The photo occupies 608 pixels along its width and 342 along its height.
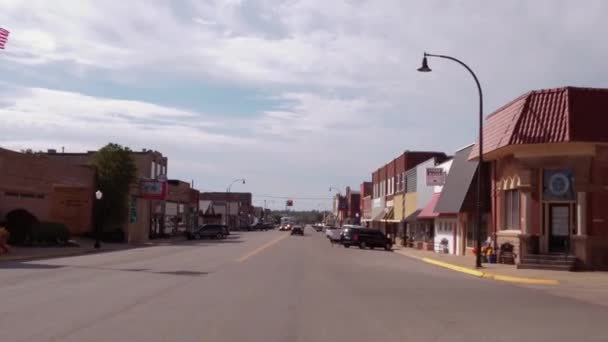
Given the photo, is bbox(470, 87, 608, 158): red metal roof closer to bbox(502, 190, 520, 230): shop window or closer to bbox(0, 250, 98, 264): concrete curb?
bbox(502, 190, 520, 230): shop window

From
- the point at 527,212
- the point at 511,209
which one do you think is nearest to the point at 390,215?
the point at 511,209

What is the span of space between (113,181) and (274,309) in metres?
46.9

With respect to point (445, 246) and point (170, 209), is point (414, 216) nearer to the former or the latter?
point (445, 246)

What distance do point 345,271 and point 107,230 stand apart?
120 ft

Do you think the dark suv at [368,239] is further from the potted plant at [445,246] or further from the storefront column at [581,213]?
the storefront column at [581,213]

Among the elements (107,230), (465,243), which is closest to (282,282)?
(465,243)

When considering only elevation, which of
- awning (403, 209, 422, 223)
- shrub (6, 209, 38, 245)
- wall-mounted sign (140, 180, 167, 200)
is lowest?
shrub (6, 209, 38, 245)

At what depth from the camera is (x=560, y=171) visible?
31188 mm

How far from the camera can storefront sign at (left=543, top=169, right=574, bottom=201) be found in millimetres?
30953

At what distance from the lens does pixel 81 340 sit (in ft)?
35.0

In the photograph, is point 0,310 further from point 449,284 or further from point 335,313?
point 449,284

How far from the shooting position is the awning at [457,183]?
137 feet

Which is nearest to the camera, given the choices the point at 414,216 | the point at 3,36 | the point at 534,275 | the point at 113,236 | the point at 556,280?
the point at 556,280

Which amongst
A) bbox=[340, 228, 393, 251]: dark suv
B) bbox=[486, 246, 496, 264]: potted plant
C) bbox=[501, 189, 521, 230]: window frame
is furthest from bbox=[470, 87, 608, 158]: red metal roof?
bbox=[340, 228, 393, 251]: dark suv
